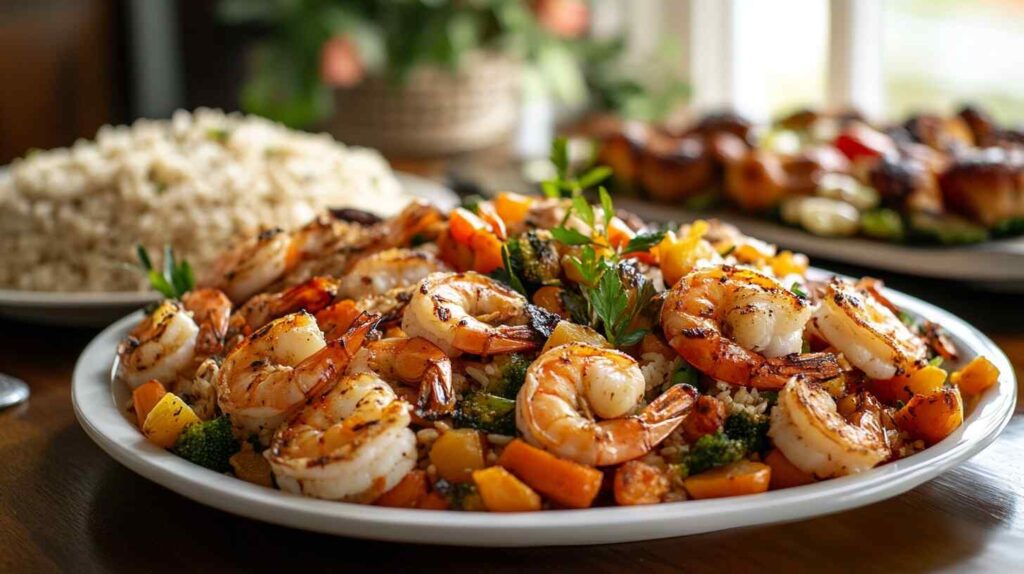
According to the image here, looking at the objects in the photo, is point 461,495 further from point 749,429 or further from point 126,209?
point 126,209

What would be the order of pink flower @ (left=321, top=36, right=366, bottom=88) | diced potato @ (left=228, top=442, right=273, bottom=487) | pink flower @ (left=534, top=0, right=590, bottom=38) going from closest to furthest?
1. diced potato @ (left=228, top=442, right=273, bottom=487)
2. pink flower @ (left=321, top=36, right=366, bottom=88)
3. pink flower @ (left=534, top=0, right=590, bottom=38)

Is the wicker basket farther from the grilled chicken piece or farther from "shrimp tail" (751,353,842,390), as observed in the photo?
"shrimp tail" (751,353,842,390)

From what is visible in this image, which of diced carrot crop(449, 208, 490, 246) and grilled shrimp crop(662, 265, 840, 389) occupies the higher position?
diced carrot crop(449, 208, 490, 246)

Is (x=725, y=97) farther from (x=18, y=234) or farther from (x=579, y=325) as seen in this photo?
(x=579, y=325)

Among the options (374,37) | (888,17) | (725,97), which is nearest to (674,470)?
(374,37)

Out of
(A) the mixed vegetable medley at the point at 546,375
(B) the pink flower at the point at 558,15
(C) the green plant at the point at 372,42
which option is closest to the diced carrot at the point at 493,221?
(A) the mixed vegetable medley at the point at 546,375

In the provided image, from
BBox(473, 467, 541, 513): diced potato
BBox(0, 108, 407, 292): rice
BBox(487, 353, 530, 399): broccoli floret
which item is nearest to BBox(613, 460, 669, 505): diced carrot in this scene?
BBox(473, 467, 541, 513): diced potato

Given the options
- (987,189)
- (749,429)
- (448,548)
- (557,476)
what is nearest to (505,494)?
(557,476)
